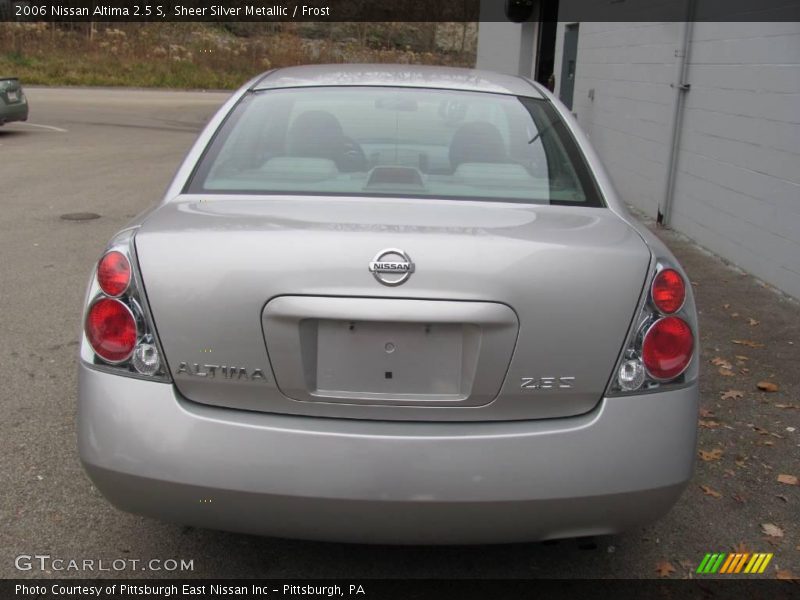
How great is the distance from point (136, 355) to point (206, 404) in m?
0.25

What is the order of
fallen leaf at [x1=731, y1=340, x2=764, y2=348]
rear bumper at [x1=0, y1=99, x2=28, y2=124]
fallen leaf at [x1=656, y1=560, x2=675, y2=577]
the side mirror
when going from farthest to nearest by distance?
1. rear bumper at [x1=0, y1=99, x2=28, y2=124]
2. the side mirror
3. fallen leaf at [x1=731, y1=340, x2=764, y2=348]
4. fallen leaf at [x1=656, y1=560, x2=675, y2=577]

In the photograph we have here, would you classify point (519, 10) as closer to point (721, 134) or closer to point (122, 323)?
point (721, 134)

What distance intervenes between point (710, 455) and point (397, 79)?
7.24 ft

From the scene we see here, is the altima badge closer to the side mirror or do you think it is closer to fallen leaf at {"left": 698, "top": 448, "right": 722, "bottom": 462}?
fallen leaf at {"left": 698, "top": 448, "right": 722, "bottom": 462}

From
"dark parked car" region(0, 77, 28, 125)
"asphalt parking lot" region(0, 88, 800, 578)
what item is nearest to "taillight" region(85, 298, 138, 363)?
"asphalt parking lot" region(0, 88, 800, 578)

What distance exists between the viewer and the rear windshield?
3.11m

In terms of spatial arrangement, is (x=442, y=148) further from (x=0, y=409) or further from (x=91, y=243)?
(x=91, y=243)

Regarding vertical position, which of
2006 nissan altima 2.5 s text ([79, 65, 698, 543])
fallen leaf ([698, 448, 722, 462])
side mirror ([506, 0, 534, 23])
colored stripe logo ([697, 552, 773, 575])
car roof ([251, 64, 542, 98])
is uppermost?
side mirror ([506, 0, 534, 23])

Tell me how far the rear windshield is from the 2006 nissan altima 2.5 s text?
49cm

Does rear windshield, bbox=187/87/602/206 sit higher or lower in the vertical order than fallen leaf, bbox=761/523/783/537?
higher

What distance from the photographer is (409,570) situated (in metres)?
3.05

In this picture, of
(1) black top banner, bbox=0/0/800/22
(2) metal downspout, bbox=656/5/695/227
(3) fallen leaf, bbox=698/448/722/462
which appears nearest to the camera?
(3) fallen leaf, bbox=698/448/722/462

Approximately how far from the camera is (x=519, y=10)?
52.2 ft

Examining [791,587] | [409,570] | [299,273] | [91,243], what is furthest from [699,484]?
[91,243]
